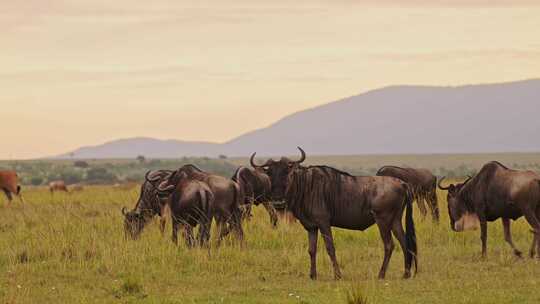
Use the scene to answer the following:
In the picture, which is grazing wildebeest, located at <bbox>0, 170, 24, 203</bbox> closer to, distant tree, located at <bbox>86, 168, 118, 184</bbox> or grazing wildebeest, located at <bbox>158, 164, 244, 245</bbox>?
grazing wildebeest, located at <bbox>158, 164, 244, 245</bbox>

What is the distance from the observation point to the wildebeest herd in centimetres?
1236

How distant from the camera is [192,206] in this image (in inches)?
578

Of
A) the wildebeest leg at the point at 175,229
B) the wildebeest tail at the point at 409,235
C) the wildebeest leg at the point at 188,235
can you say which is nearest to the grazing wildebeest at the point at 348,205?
the wildebeest tail at the point at 409,235

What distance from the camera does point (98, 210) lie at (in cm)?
2548

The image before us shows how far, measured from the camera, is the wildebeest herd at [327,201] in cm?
1236

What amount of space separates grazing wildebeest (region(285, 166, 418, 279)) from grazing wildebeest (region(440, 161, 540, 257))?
96.1 inches

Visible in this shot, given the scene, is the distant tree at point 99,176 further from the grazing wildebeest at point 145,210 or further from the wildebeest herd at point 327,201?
the wildebeest herd at point 327,201

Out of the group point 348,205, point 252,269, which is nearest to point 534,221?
point 348,205

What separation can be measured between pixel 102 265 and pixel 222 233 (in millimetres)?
2504

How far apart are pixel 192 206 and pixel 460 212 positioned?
4.58m

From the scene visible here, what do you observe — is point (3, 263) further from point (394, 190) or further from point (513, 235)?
point (513, 235)

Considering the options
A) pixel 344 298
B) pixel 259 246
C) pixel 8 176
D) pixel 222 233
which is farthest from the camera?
pixel 8 176

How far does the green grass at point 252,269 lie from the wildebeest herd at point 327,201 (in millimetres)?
404

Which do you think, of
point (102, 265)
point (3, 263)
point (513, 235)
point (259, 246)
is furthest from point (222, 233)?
point (513, 235)
